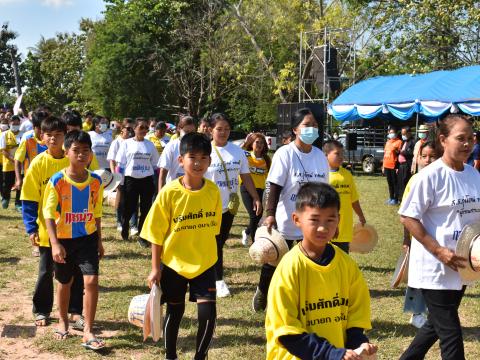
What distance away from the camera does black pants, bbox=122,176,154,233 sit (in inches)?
383

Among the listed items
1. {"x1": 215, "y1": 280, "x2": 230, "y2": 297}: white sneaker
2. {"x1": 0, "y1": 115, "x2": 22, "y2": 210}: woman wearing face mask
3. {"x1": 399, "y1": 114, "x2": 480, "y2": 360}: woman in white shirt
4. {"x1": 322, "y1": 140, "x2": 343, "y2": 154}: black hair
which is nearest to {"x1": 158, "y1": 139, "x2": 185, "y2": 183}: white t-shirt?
{"x1": 215, "y1": 280, "x2": 230, "y2": 297}: white sneaker

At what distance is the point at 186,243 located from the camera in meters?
4.47

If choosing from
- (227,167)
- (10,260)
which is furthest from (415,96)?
(10,260)

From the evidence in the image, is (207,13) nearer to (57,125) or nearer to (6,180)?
(6,180)

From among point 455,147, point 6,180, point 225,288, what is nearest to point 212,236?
point 455,147

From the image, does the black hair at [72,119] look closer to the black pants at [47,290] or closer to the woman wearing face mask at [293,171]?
the black pants at [47,290]

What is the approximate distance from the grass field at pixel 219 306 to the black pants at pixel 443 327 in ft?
3.55

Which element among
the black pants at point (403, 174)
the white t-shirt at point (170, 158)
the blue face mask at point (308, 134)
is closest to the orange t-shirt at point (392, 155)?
the black pants at point (403, 174)

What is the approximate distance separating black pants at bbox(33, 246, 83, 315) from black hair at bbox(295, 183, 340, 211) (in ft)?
11.1

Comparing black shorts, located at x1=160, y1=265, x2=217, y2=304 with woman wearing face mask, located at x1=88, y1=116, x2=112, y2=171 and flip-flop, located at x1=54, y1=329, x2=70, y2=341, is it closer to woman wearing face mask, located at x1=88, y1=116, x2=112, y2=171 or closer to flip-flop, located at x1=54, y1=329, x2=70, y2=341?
flip-flop, located at x1=54, y1=329, x2=70, y2=341

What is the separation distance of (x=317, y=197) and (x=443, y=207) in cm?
146

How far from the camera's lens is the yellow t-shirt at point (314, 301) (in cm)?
275

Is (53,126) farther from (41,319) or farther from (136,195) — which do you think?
(136,195)

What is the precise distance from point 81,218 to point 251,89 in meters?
35.7
